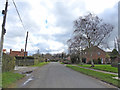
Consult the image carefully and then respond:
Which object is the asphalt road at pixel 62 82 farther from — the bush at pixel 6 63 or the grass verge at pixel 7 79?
the bush at pixel 6 63

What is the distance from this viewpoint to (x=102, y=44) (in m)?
26.8

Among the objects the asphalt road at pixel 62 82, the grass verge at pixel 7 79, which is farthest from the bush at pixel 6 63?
the asphalt road at pixel 62 82

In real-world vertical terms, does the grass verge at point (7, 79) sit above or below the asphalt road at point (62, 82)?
above

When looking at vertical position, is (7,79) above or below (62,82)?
above

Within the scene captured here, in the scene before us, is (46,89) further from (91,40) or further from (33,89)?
(91,40)

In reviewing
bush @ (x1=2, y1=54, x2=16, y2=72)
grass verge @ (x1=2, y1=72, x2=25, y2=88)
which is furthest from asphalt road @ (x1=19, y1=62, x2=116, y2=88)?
bush @ (x1=2, y1=54, x2=16, y2=72)

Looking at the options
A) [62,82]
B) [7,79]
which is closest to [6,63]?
[7,79]

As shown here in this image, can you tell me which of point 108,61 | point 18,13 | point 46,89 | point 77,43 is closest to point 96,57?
point 108,61

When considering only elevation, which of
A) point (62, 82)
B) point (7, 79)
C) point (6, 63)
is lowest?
point (62, 82)

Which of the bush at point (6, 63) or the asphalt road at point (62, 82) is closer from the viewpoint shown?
the asphalt road at point (62, 82)

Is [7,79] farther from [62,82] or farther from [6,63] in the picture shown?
[6,63]

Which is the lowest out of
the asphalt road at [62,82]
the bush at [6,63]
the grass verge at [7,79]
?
the asphalt road at [62,82]

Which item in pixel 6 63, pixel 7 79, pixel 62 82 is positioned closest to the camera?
pixel 62 82

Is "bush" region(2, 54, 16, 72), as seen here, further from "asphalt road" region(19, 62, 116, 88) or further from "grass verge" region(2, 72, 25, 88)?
"asphalt road" region(19, 62, 116, 88)
